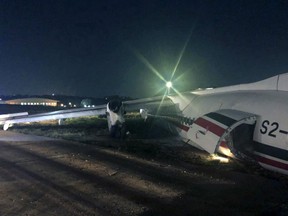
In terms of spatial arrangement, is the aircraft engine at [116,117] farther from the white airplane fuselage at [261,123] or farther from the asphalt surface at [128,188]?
the white airplane fuselage at [261,123]

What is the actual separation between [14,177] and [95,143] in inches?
361

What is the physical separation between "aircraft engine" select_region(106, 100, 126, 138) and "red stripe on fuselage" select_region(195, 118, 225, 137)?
906cm

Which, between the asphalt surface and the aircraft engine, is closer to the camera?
the asphalt surface

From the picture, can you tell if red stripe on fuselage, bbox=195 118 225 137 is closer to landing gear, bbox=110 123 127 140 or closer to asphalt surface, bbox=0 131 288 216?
asphalt surface, bbox=0 131 288 216

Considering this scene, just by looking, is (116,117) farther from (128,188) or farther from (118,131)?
(128,188)

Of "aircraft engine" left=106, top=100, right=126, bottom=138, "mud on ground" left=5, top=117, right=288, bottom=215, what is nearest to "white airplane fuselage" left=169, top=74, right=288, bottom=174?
"mud on ground" left=5, top=117, right=288, bottom=215

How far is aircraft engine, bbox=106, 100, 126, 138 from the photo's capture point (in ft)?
71.1

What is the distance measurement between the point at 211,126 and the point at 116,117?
10389mm

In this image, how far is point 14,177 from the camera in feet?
41.3

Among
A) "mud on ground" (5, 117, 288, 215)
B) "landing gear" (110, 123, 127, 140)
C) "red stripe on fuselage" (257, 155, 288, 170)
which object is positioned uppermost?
"landing gear" (110, 123, 127, 140)

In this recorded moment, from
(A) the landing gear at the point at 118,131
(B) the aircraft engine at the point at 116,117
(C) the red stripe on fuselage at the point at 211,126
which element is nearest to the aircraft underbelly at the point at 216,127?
(C) the red stripe on fuselage at the point at 211,126

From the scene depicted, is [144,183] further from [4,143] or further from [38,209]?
[4,143]

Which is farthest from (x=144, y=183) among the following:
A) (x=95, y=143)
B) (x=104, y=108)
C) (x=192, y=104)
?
(x=104, y=108)

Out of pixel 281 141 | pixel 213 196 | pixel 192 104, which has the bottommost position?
pixel 213 196
